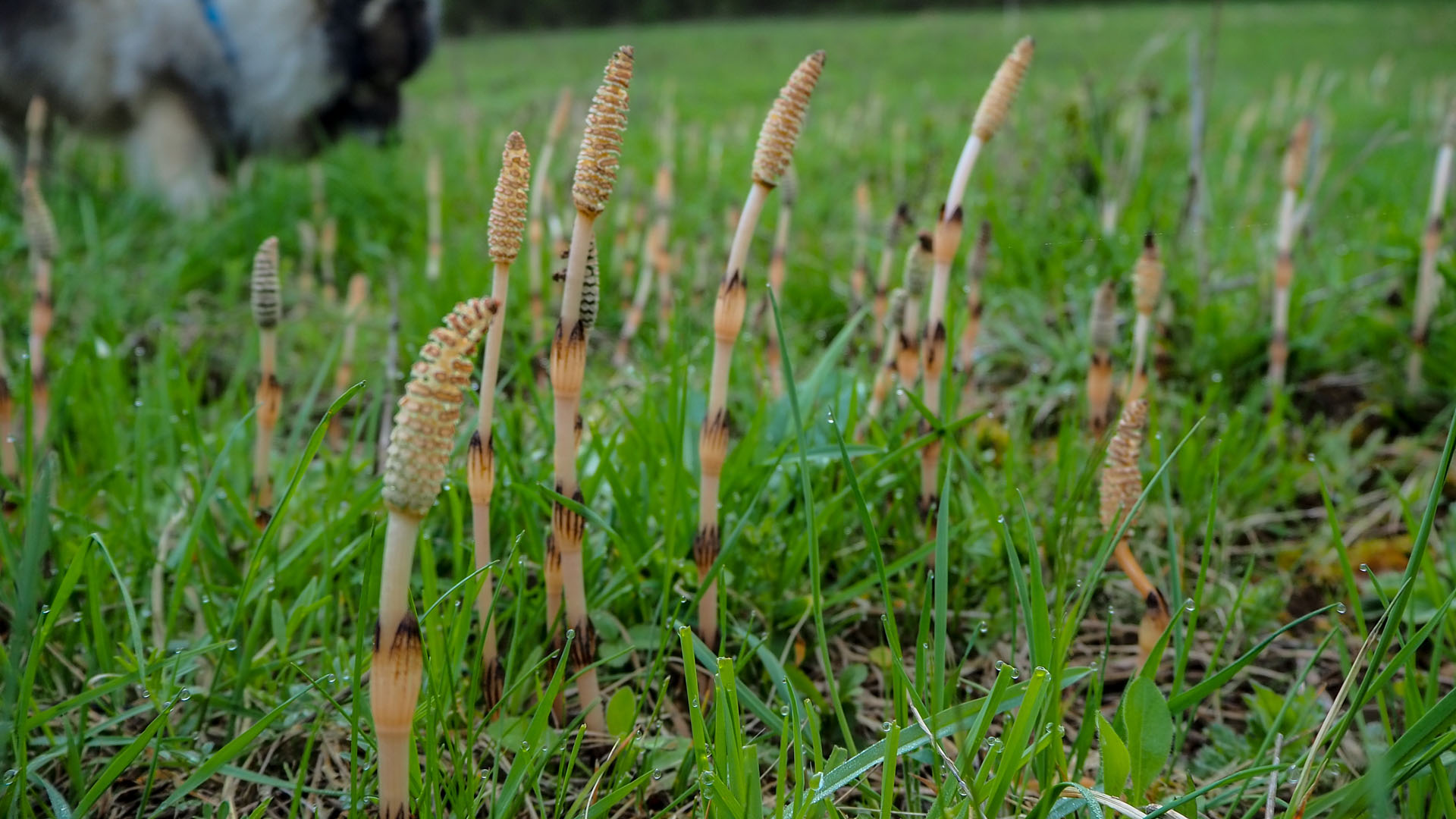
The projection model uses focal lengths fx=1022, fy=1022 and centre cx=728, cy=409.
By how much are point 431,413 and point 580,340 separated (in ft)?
1.15

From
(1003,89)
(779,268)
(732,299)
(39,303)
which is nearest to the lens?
(732,299)

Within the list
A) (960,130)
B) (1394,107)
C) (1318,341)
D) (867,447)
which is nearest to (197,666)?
(867,447)

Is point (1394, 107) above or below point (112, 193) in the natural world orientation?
above

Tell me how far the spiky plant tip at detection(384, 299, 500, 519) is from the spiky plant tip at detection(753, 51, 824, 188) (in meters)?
0.38

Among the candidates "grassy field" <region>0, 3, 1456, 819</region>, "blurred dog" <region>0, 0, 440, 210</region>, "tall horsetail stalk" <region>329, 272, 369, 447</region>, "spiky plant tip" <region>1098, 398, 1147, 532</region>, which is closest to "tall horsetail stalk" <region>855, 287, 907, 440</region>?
"grassy field" <region>0, 3, 1456, 819</region>

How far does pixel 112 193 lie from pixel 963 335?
340cm

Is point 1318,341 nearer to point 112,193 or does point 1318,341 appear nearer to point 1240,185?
point 1240,185

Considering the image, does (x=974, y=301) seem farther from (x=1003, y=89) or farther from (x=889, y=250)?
(x=1003, y=89)

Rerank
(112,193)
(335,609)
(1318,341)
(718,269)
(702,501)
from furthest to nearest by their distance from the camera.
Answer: (112,193)
(718,269)
(1318,341)
(335,609)
(702,501)

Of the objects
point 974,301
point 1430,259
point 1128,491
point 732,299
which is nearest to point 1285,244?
point 1430,259

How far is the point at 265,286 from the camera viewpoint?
1251 millimetres

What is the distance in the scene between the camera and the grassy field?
36.5 inches

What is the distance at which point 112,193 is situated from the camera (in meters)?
3.73

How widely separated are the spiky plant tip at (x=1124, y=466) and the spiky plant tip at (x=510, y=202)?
618 millimetres
